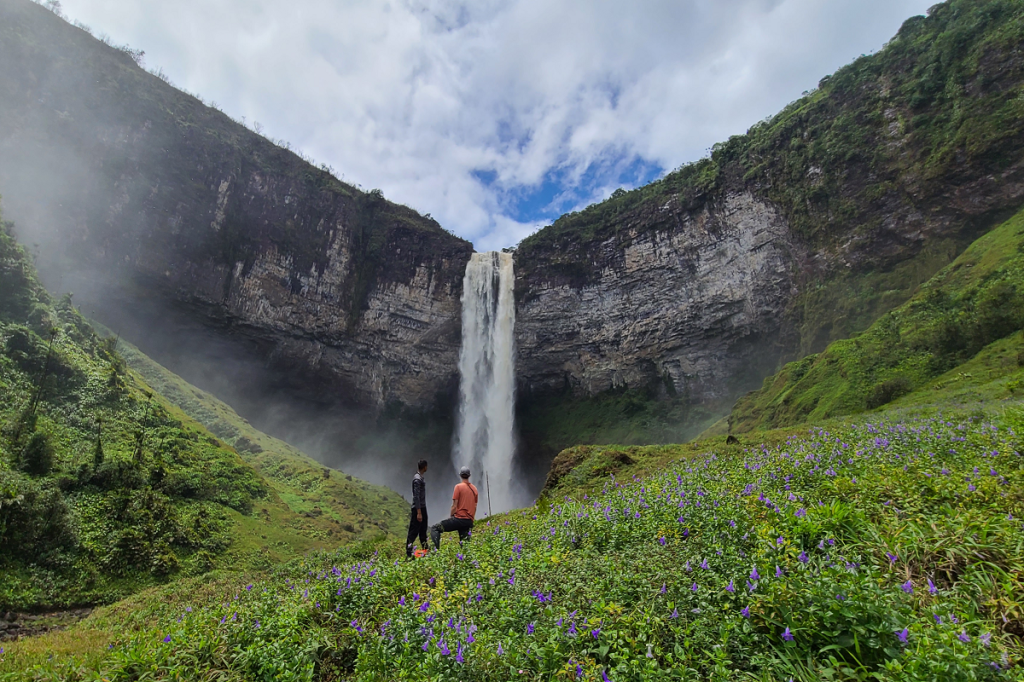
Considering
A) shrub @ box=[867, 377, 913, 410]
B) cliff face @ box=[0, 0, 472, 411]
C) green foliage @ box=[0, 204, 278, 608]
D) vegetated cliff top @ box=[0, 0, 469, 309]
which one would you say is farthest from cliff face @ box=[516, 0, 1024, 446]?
green foliage @ box=[0, 204, 278, 608]

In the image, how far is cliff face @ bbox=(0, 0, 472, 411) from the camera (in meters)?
30.7

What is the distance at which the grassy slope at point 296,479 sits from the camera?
23.3m

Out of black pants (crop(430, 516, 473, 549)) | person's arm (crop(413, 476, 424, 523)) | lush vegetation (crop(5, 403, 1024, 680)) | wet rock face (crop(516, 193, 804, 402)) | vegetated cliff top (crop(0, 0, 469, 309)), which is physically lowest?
lush vegetation (crop(5, 403, 1024, 680))

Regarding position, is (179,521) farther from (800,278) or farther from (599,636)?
(800,278)

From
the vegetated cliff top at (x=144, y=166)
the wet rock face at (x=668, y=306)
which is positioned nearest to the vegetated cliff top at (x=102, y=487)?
the vegetated cliff top at (x=144, y=166)

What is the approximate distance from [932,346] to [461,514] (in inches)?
907

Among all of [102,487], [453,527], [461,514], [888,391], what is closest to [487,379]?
[888,391]

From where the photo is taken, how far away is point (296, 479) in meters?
26.8

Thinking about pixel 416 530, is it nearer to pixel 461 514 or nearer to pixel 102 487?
pixel 461 514

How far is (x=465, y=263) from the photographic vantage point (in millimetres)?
47562

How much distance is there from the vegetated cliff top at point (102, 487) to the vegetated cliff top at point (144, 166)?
1311cm

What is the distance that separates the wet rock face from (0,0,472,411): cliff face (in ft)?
33.4

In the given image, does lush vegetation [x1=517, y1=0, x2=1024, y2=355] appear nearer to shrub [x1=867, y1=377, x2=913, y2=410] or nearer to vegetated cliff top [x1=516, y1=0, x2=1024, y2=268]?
vegetated cliff top [x1=516, y1=0, x2=1024, y2=268]

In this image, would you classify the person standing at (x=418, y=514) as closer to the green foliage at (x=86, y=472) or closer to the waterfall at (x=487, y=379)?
the green foliage at (x=86, y=472)
